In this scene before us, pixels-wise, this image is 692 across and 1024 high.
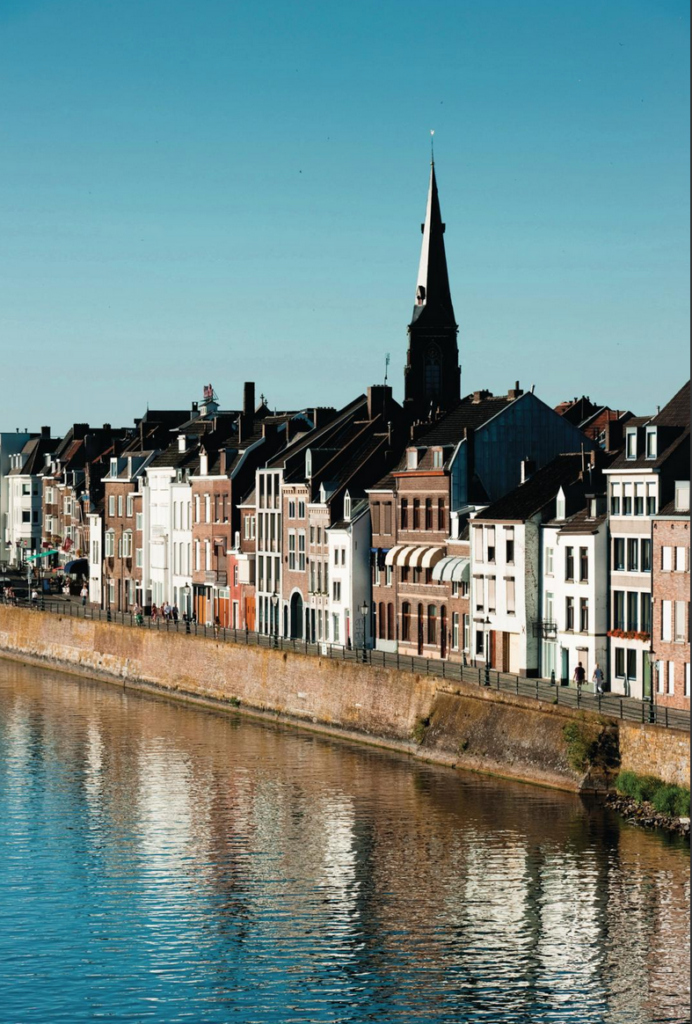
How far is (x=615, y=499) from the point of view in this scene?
67812mm

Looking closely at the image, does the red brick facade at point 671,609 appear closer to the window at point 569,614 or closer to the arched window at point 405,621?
the window at point 569,614

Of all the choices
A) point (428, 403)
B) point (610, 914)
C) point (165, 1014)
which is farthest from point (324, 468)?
point (165, 1014)

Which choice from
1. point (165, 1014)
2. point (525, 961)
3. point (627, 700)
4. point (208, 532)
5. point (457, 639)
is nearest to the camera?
point (165, 1014)

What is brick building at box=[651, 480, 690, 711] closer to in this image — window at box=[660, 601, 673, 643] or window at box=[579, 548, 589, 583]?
window at box=[660, 601, 673, 643]

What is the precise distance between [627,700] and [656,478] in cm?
723

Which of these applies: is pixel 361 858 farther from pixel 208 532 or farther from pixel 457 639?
pixel 208 532

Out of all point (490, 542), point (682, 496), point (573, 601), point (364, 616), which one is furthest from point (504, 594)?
point (364, 616)

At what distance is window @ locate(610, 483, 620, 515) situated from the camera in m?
67.6

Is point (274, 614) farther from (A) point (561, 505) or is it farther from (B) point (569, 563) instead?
(B) point (569, 563)

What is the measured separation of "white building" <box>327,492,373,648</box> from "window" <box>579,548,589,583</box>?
61.0 feet

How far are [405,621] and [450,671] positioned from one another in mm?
11934

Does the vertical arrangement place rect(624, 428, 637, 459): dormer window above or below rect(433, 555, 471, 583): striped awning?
above

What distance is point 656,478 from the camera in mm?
65250

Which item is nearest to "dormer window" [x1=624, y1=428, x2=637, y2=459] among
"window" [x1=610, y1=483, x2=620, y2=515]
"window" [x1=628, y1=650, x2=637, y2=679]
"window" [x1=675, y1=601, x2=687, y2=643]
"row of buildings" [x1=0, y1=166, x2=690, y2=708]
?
"row of buildings" [x1=0, y1=166, x2=690, y2=708]
